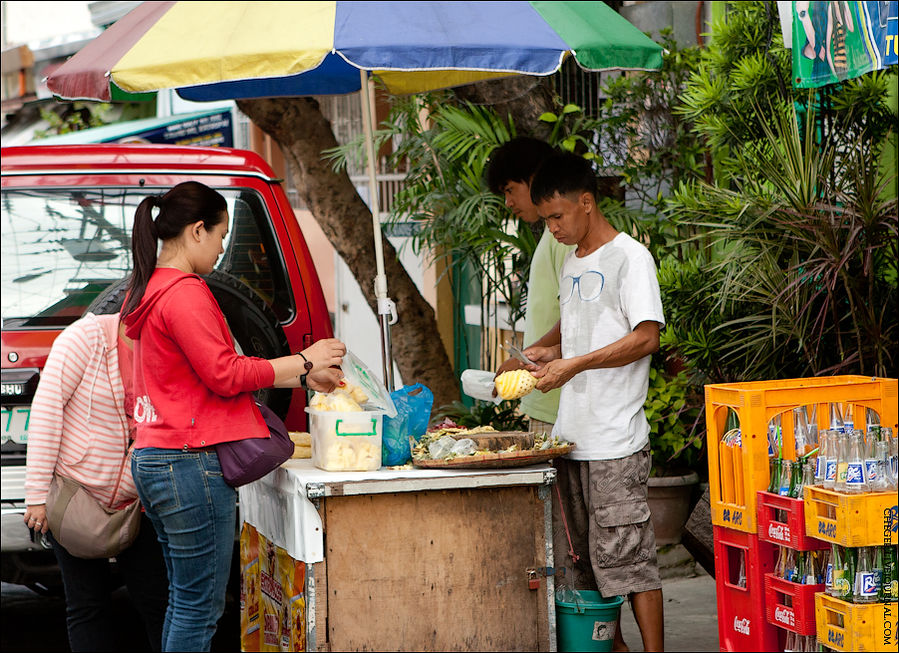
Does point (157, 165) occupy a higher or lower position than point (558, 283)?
higher

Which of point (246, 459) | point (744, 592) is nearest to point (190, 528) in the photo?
point (246, 459)

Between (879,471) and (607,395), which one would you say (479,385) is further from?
(879,471)

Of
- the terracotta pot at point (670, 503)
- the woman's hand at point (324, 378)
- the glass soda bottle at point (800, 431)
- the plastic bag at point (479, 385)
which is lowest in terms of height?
the terracotta pot at point (670, 503)

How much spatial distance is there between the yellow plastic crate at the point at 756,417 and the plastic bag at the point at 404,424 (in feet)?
3.45

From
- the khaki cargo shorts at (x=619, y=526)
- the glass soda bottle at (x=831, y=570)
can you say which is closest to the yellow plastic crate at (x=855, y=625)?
the glass soda bottle at (x=831, y=570)

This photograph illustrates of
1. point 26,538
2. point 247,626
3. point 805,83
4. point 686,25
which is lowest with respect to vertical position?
point 247,626

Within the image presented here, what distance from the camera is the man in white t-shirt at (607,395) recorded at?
4297 millimetres

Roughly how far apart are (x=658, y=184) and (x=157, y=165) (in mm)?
3019

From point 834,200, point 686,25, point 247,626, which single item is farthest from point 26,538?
point 686,25

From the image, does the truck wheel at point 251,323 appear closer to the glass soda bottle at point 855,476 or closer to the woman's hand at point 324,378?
the woman's hand at point 324,378

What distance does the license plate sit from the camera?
16.8 feet

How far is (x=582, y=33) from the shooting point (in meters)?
4.29

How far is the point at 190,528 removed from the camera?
3.85 metres

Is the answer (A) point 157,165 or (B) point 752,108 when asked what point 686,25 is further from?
(A) point 157,165
